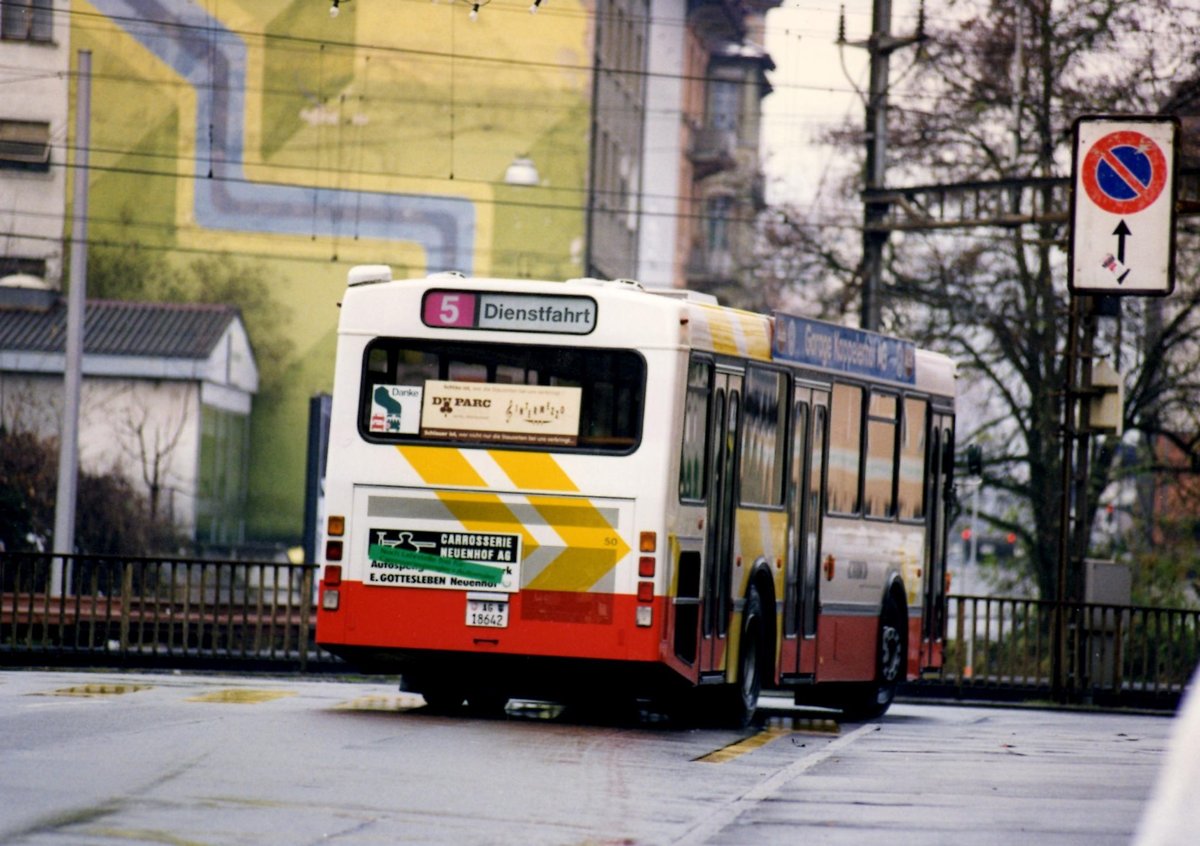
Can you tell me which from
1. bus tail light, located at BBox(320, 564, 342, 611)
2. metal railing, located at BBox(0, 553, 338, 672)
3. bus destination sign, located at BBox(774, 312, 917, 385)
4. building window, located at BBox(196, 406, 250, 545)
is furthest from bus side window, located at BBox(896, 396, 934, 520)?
building window, located at BBox(196, 406, 250, 545)

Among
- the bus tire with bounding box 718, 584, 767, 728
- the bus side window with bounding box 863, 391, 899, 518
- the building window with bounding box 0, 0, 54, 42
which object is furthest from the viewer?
the building window with bounding box 0, 0, 54, 42

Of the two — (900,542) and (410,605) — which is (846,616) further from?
(410,605)

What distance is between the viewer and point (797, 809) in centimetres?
1111

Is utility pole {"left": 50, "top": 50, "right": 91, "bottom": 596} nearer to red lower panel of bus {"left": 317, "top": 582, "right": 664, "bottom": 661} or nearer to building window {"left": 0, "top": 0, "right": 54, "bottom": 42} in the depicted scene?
building window {"left": 0, "top": 0, "right": 54, "bottom": 42}

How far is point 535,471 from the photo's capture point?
51.9 feet

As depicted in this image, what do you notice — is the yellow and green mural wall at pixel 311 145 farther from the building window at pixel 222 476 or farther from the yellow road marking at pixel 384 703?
the yellow road marking at pixel 384 703

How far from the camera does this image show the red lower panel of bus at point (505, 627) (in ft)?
51.0

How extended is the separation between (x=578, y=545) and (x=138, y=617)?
10.0 meters

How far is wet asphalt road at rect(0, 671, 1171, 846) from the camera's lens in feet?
31.6

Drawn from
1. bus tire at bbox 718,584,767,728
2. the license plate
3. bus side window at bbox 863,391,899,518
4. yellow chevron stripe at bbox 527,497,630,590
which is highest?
bus side window at bbox 863,391,899,518

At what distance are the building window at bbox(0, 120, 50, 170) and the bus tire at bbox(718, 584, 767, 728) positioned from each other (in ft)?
125

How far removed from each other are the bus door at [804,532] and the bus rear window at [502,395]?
267 cm

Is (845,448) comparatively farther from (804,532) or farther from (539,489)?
(539,489)

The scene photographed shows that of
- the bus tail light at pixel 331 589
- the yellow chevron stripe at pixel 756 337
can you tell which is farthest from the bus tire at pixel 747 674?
the bus tail light at pixel 331 589
